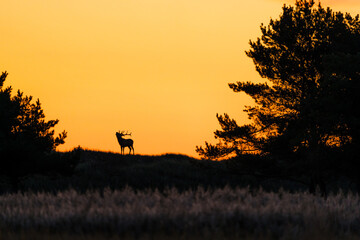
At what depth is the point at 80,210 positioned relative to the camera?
1195 cm

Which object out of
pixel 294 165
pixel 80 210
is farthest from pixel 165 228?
pixel 294 165

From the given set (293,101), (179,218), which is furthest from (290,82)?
(179,218)

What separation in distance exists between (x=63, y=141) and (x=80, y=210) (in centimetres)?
2626

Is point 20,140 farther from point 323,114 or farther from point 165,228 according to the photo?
point 165,228

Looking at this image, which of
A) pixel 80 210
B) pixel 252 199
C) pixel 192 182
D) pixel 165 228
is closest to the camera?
pixel 165 228

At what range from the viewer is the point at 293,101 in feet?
123

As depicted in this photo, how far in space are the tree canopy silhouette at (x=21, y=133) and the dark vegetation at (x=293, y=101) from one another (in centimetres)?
867

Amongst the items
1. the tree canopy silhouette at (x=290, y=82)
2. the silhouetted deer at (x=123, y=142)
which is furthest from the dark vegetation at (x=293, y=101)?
the silhouetted deer at (x=123, y=142)

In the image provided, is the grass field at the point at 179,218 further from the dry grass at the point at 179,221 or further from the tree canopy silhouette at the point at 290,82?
the tree canopy silhouette at the point at 290,82

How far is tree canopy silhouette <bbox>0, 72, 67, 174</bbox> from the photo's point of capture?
3441 centimetres

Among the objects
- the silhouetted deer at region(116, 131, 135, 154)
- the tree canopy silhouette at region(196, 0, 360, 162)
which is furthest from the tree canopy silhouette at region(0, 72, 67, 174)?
the silhouetted deer at region(116, 131, 135, 154)

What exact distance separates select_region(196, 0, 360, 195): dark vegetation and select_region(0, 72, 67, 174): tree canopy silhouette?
867cm

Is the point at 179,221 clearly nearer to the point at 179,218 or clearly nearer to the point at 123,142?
the point at 179,218

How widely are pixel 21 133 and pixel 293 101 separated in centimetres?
1473
